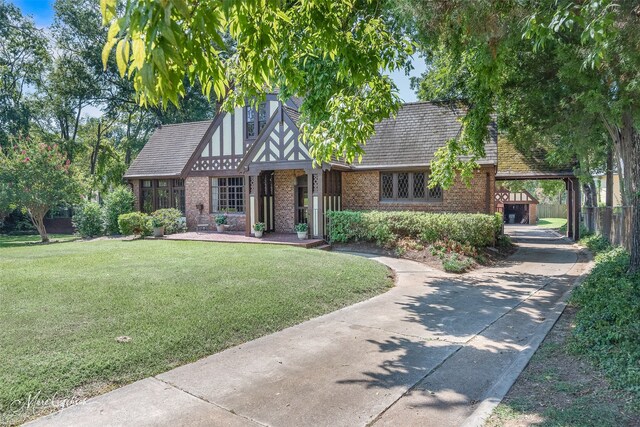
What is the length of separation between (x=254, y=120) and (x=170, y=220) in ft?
20.3

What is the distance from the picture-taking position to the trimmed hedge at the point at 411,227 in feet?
43.5

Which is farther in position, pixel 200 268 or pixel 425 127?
pixel 425 127

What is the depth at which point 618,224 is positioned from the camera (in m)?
12.9

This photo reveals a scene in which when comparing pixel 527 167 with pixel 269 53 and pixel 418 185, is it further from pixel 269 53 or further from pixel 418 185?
pixel 269 53

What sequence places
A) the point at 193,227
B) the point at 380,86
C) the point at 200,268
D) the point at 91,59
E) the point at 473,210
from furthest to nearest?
the point at 91,59 < the point at 193,227 < the point at 473,210 < the point at 200,268 < the point at 380,86

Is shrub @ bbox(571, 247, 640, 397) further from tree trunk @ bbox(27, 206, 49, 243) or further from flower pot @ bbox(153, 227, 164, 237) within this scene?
tree trunk @ bbox(27, 206, 49, 243)

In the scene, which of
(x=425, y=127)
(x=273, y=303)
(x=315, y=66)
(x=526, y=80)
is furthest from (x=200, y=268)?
(x=425, y=127)

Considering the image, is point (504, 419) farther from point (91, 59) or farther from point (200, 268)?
point (91, 59)

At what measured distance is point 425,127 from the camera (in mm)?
17984

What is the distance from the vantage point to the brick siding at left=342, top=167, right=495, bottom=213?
15.8 m

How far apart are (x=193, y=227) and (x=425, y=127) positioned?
40.3ft

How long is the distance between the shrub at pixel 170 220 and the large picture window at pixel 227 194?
66.1 inches

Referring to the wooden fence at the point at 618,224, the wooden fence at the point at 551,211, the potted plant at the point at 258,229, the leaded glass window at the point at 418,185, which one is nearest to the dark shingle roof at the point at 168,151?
the potted plant at the point at 258,229

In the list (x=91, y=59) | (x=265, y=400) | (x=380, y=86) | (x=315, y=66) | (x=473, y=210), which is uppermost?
(x=91, y=59)
